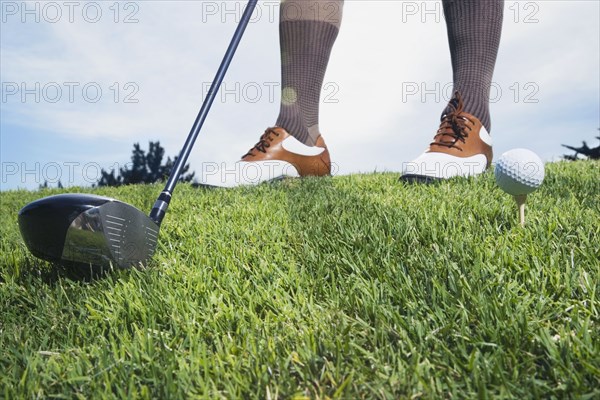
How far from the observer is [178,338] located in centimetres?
122

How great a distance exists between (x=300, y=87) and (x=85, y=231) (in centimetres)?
273

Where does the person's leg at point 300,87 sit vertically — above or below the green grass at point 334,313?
above

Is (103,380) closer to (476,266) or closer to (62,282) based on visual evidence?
(62,282)

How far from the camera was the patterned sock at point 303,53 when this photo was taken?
12.9 feet

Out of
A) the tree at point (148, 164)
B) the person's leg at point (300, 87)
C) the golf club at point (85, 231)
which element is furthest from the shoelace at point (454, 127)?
the tree at point (148, 164)

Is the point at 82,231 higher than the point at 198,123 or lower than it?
lower

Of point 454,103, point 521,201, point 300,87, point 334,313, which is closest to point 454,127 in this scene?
point 454,103

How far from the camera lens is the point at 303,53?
13.0ft

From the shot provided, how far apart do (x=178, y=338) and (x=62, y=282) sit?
0.75 meters

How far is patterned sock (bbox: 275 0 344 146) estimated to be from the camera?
392 centimetres

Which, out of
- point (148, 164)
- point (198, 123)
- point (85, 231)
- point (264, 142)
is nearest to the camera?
A: point (85, 231)

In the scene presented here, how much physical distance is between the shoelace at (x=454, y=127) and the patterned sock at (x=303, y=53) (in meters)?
1.14

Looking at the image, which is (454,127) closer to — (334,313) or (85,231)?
(334,313)

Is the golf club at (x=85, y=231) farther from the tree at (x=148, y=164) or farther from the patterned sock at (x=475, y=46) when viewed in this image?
the tree at (x=148, y=164)
